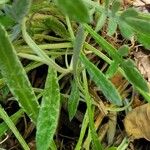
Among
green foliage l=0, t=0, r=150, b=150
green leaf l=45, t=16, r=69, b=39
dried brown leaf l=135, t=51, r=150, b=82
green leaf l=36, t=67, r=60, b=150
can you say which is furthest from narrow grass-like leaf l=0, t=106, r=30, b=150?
dried brown leaf l=135, t=51, r=150, b=82

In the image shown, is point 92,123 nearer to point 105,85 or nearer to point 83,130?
point 83,130

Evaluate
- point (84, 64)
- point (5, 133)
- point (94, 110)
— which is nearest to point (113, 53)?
point (84, 64)

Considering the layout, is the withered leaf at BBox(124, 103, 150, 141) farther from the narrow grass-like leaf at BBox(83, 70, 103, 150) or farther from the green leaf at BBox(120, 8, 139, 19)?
the green leaf at BBox(120, 8, 139, 19)

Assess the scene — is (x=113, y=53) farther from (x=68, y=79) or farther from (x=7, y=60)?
(x=7, y=60)

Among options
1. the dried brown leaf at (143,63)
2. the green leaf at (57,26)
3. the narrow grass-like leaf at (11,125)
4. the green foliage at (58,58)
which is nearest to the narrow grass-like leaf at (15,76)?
the green foliage at (58,58)

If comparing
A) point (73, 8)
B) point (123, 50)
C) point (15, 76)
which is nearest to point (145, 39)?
point (123, 50)

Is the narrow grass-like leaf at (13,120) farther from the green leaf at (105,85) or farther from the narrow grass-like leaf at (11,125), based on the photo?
the green leaf at (105,85)

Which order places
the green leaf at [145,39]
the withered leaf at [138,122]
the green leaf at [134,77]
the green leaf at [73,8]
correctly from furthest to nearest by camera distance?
the withered leaf at [138,122] < the green leaf at [145,39] < the green leaf at [134,77] < the green leaf at [73,8]
